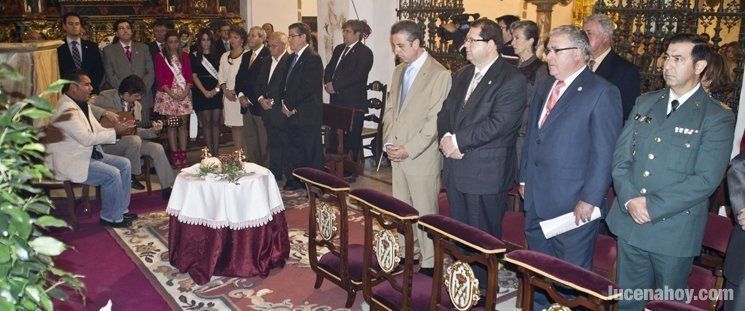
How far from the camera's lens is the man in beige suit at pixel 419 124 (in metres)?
4.38

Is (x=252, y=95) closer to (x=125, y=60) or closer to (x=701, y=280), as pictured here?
(x=125, y=60)

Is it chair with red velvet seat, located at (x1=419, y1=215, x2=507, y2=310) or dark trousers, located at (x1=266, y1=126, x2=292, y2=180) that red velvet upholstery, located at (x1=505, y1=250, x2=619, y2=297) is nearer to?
chair with red velvet seat, located at (x1=419, y1=215, x2=507, y2=310)

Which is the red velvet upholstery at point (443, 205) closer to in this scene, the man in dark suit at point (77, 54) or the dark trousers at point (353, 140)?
the dark trousers at point (353, 140)

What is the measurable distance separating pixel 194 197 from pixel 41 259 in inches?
118

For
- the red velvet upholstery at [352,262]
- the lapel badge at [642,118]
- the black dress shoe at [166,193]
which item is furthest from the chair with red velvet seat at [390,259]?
the black dress shoe at [166,193]

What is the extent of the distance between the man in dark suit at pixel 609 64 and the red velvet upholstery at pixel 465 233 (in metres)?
2.08

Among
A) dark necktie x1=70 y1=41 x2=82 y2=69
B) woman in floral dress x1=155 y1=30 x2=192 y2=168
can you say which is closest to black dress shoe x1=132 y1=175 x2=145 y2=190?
woman in floral dress x1=155 y1=30 x2=192 y2=168

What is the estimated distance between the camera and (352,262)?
13.0 feet

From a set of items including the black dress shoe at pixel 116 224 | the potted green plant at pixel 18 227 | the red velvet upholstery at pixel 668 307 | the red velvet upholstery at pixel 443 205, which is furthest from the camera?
the black dress shoe at pixel 116 224

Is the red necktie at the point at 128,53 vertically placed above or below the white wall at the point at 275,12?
below

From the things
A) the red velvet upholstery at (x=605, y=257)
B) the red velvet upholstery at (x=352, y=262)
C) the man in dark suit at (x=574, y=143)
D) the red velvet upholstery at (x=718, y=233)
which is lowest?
the red velvet upholstery at (x=352, y=262)

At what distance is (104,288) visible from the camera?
4.51m

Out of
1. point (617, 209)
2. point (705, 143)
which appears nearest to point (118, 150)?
point (617, 209)

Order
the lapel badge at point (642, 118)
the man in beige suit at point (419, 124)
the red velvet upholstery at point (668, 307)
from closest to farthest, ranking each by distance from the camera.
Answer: the red velvet upholstery at point (668, 307) → the lapel badge at point (642, 118) → the man in beige suit at point (419, 124)
